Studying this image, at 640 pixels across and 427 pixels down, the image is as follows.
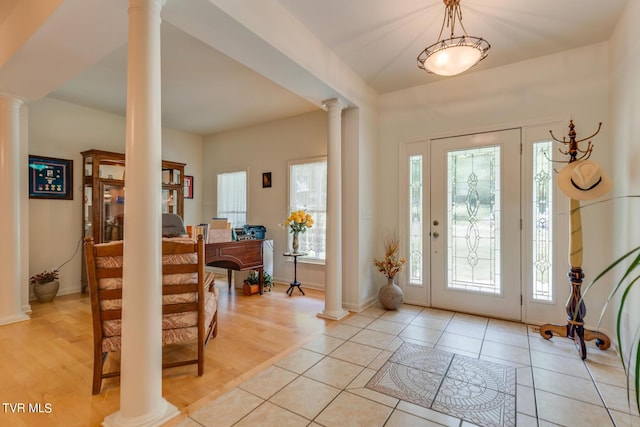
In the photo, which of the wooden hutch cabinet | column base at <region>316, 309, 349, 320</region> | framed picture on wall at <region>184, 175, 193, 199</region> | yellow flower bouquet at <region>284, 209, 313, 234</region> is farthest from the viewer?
framed picture on wall at <region>184, 175, 193, 199</region>

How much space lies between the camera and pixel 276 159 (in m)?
5.27

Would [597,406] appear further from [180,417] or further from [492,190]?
[180,417]

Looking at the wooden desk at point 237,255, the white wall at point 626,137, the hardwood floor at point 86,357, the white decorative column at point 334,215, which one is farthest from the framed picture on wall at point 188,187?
the white wall at point 626,137

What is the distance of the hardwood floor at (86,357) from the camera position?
191 cm

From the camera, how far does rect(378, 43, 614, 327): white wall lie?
115 inches

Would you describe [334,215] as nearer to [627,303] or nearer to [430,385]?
[430,385]

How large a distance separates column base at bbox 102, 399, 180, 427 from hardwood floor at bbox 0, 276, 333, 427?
0.38 ft

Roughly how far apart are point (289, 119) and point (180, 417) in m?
4.32

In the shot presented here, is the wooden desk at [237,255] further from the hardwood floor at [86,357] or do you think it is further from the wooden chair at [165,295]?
the wooden chair at [165,295]

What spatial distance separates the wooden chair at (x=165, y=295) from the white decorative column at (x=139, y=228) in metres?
0.39

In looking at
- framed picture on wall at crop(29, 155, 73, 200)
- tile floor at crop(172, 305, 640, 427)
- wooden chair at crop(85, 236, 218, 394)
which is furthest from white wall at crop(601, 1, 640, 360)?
framed picture on wall at crop(29, 155, 73, 200)

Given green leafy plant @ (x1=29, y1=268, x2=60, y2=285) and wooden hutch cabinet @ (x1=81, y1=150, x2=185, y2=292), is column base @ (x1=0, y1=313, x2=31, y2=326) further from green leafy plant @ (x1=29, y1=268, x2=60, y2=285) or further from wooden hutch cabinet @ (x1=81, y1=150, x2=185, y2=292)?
wooden hutch cabinet @ (x1=81, y1=150, x2=185, y2=292)

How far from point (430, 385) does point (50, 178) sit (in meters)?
5.18

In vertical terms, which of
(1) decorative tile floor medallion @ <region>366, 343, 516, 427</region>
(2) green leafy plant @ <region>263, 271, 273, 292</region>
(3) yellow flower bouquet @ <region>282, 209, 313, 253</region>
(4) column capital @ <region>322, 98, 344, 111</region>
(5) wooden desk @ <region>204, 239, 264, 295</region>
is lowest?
(1) decorative tile floor medallion @ <region>366, 343, 516, 427</region>
